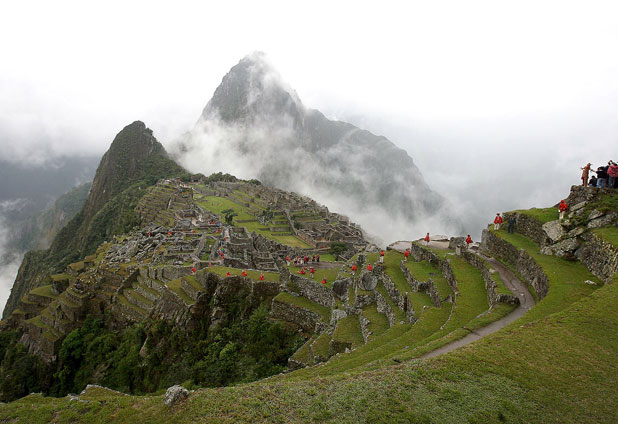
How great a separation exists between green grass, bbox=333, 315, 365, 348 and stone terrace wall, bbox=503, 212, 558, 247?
9.78 meters

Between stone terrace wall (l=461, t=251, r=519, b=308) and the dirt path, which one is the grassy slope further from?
stone terrace wall (l=461, t=251, r=519, b=308)

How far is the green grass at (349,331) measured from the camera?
1578cm

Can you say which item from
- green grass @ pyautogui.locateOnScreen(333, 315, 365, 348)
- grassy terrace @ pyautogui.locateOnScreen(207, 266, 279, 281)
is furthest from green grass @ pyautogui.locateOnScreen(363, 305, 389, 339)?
grassy terrace @ pyautogui.locateOnScreen(207, 266, 279, 281)

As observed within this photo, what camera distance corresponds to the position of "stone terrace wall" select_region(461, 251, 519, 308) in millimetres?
13664

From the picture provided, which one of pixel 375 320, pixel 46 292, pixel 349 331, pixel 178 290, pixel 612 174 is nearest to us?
pixel 612 174

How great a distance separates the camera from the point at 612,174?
15008mm

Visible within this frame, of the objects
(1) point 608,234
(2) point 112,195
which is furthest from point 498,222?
(2) point 112,195

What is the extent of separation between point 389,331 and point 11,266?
554 feet

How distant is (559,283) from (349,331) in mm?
8826

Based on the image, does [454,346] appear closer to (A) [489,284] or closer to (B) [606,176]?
(A) [489,284]

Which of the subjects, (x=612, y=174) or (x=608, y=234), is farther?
(x=612, y=174)

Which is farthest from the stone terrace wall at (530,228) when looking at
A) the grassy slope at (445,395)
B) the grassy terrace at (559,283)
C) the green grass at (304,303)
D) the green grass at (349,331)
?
the green grass at (304,303)

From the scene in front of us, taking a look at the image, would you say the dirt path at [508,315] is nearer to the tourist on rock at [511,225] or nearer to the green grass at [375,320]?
the tourist on rock at [511,225]

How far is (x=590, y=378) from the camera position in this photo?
765 centimetres
